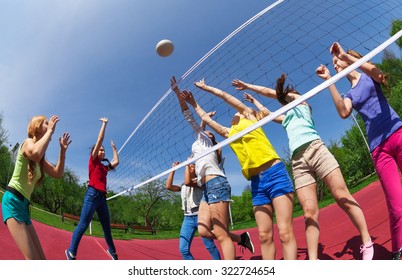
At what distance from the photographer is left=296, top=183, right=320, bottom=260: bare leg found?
296 cm

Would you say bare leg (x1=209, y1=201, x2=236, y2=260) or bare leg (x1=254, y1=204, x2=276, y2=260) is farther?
bare leg (x1=209, y1=201, x2=236, y2=260)

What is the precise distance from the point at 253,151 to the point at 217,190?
0.57 m

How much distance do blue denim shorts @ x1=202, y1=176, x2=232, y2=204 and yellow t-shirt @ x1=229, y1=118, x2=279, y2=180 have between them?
1.08ft

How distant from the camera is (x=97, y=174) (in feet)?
15.1

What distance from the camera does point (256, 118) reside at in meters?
→ 3.52

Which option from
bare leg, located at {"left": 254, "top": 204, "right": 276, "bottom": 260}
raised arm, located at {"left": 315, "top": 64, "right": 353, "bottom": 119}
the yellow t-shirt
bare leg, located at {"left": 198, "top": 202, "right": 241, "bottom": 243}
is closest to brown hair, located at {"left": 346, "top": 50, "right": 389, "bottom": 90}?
raised arm, located at {"left": 315, "top": 64, "right": 353, "bottom": 119}

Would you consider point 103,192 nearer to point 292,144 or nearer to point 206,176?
point 206,176

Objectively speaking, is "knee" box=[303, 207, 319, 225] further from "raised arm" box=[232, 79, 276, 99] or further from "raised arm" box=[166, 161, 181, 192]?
"raised arm" box=[166, 161, 181, 192]

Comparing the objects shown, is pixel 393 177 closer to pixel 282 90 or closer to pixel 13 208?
pixel 282 90

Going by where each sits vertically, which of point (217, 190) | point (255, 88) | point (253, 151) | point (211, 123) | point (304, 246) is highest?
point (255, 88)

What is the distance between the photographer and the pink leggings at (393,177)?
2670mm

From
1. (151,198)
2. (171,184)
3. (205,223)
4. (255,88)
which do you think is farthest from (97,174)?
(151,198)

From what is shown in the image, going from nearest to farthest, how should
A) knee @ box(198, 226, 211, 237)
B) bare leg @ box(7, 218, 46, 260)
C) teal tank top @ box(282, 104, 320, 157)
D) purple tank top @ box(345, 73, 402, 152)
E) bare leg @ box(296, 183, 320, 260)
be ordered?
bare leg @ box(7, 218, 46, 260), purple tank top @ box(345, 73, 402, 152), bare leg @ box(296, 183, 320, 260), teal tank top @ box(282, 104, 320, 157), knee @ box(198, 226, 211, 237)
